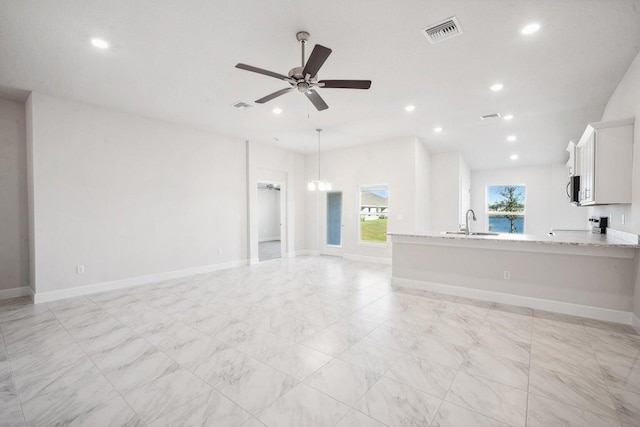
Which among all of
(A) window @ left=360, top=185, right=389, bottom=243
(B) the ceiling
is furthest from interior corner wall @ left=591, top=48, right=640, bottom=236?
(A) window @ left=360, top=185, right=389, bottom=243

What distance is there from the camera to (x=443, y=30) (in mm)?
2799

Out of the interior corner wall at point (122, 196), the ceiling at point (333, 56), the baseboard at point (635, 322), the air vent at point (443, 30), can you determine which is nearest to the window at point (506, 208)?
the ceiling at point (333, 56)

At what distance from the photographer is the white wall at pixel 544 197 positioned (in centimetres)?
842

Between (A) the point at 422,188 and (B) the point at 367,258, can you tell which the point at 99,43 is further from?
(A) the point at 422,188

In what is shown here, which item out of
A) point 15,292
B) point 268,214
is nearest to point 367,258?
point 268,214

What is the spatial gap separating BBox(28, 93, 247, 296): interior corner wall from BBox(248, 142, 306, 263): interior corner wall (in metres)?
0.53

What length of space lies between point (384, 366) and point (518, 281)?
268 cm

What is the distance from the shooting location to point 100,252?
4.76m

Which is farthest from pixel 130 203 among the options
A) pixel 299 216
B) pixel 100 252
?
pixel 299 216

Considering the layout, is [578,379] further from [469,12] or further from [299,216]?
[299,216]

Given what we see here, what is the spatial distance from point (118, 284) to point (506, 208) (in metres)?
11.0

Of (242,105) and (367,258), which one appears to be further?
(367,258)

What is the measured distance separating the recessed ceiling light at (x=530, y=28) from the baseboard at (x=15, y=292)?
7.57 meters

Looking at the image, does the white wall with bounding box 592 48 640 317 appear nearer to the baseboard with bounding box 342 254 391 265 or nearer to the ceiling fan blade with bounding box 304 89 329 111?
the ceiling fan blade with bounding box 304 89 329 111
